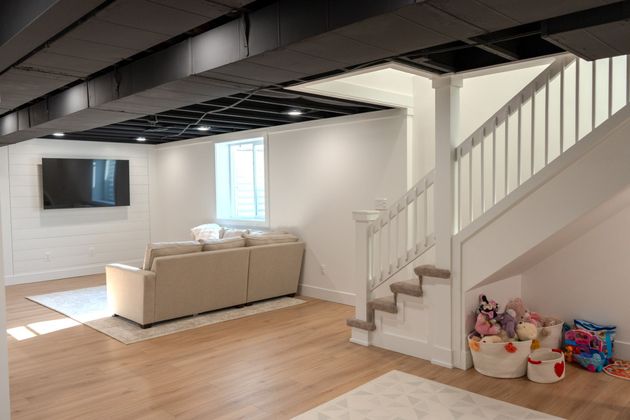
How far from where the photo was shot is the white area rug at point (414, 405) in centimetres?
313

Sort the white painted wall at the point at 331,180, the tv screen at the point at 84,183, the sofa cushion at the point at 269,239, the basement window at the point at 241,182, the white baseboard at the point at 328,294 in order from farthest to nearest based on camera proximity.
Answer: the tv screen at the point at 84,183
the basement window at the point at 241,182
the white baseboard at the point at 328,294
the sofa cushion at the point at 269,239
the white painted wall at the point at 331,180

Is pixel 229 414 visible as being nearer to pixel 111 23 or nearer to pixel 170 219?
pixel 111 23

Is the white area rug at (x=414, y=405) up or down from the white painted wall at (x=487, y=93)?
down

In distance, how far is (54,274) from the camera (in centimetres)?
818

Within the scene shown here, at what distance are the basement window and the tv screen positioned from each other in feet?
6.55

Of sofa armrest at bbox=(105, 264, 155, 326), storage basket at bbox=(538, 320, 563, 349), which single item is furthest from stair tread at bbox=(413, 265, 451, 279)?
sofa armrest at bbox=(105, 264, 155, 326)

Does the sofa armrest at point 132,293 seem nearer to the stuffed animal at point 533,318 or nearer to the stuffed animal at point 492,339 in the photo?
the stuffed animal at point 492,339

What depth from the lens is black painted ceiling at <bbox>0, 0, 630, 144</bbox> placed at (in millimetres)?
1924

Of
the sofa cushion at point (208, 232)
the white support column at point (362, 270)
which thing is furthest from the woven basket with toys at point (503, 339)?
the sofa cushion at point (208, 232)

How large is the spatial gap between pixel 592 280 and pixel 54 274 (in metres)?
7.76

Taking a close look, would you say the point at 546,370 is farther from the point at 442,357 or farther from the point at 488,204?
the point at 488,204

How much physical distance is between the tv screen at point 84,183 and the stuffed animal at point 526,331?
7.22m

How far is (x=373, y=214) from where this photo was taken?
459 cm

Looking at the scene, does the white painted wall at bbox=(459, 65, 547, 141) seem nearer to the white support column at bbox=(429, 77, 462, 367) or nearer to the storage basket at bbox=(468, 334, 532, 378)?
the white support column at bbox=(429, 77, 462, 367)
